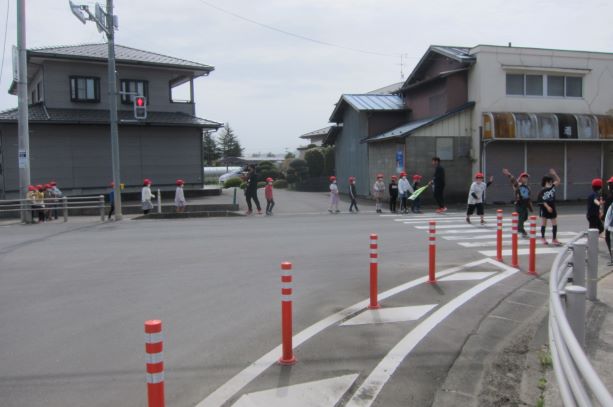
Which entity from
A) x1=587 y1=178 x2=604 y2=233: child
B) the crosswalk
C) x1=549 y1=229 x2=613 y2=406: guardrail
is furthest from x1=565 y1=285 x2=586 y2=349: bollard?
x1=587 y1=178 x2=604 y2=233: child

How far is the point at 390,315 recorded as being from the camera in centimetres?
718

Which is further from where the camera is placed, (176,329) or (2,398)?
(176,329)

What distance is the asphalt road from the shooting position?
5066mm

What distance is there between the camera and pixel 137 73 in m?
31.3

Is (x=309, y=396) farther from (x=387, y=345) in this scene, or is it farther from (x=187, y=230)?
(x=187, y=230)

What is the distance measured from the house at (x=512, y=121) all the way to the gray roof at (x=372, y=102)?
280 cm

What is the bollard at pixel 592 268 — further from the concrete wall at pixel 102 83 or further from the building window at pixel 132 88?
the concrete wall at pixel 102 83

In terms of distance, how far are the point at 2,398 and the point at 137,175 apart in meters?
26.9

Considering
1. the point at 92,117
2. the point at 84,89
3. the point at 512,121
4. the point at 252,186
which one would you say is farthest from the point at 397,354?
the point at 84,89

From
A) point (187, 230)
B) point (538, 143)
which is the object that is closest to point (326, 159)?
point (538, 143)

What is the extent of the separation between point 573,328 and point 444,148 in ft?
69.9

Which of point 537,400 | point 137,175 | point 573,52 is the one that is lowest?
point 537,400

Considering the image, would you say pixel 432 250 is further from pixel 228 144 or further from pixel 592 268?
pixel 228 144

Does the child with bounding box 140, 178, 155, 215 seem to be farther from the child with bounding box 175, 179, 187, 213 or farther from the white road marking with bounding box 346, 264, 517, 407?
the white road marking with bounding box 346, 264, 517, 407
